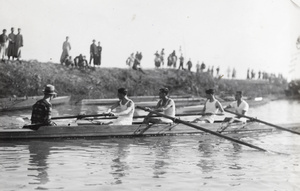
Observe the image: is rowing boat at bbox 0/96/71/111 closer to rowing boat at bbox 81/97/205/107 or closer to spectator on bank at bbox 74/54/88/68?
rowing boat at bbox 81/97/205/107

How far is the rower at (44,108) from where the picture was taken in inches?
320

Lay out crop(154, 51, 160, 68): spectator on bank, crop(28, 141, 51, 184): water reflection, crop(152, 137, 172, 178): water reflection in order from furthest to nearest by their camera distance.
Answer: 1. crop(154, 51, 160, 68): spectator on bank
2. crop(152, 137, 172, 178): water reflection
3. crop(28, 141, 51, 184): water reflection

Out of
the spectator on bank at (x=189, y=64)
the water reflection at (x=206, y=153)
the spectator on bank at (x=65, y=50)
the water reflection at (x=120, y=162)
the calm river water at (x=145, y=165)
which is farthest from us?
the spectator on bank at (x=189, y=64)

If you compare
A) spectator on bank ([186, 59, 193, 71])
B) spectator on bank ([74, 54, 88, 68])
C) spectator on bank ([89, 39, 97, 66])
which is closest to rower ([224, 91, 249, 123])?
spectator on bank ([89, 39, 97, 66])

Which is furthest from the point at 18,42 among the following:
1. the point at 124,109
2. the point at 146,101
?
the point at 146,101

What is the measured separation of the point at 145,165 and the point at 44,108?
2877 mm

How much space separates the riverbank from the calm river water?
10.1 metres

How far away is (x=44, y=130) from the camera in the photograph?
8516mm

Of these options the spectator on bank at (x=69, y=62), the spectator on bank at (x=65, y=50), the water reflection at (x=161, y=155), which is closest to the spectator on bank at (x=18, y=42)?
the spectator on bank at (x=65, y=50)

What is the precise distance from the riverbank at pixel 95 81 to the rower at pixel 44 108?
9115 mm

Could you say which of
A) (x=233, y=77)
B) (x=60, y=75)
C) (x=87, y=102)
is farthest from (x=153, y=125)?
(x=233, y=77)

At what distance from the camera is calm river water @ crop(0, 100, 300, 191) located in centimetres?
557

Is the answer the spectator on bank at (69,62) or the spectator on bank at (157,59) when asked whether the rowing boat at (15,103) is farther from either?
the spectator on bank at (157,59)

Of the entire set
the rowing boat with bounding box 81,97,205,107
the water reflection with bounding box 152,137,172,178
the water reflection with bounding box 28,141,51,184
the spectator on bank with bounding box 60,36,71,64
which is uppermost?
the spectator on bank with bounding box 60,36,71,64
